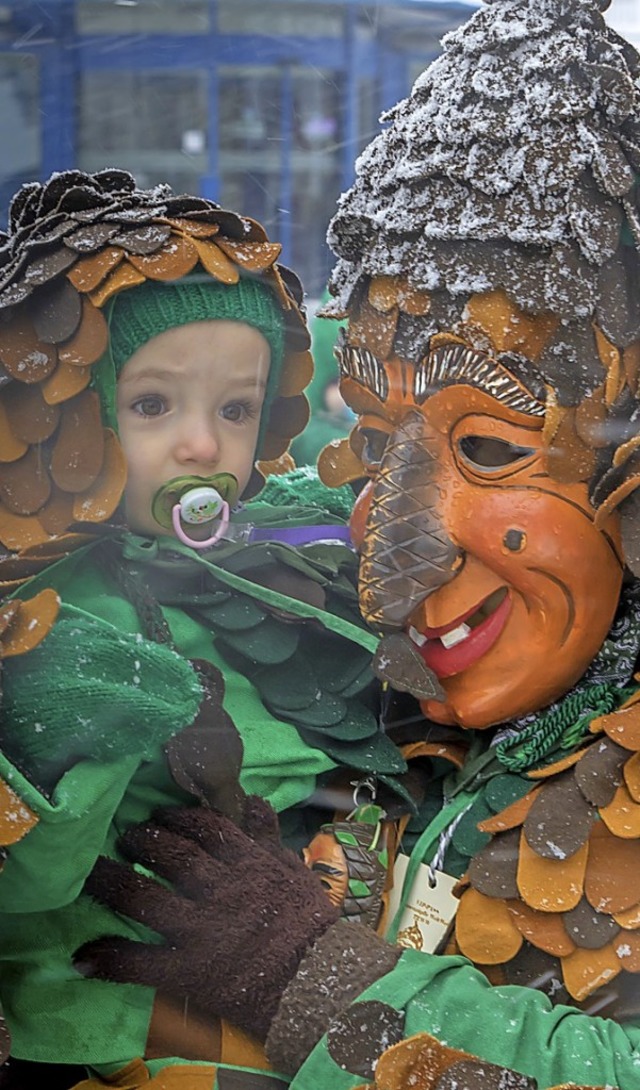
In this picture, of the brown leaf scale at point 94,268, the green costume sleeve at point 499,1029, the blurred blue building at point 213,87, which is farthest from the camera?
the brown leaf scale at point 94,268

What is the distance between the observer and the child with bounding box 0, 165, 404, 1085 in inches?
51.1

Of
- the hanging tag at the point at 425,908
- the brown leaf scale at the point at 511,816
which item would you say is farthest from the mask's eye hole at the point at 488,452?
the hanging tag at the point at 425,908

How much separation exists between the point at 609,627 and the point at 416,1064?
0.45 meters

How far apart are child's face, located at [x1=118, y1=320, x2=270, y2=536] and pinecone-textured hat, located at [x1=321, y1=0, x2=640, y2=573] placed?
0.72ft

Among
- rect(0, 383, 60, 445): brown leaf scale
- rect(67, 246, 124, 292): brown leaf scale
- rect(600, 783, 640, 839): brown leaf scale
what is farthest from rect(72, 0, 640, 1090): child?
rect(0, 383, 60, 445): brown leaf scale

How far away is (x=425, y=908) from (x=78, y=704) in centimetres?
43

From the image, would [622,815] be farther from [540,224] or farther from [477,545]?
[540,224]

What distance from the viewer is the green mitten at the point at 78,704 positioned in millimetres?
1178

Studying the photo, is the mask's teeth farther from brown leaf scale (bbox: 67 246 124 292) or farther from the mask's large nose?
brown leaf scale (bbox: 67 246 124 292)

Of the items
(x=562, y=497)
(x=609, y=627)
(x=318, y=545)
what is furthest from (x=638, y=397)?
(x=318, y=545)

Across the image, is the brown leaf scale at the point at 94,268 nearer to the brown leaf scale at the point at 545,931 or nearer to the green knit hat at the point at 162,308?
the green knit hat at the point at 162,308

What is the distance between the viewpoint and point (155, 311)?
1.37m

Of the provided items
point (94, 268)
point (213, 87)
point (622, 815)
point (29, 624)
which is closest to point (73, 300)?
point (94, 268)

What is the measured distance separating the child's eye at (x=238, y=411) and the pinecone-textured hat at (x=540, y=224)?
0.24 meters
